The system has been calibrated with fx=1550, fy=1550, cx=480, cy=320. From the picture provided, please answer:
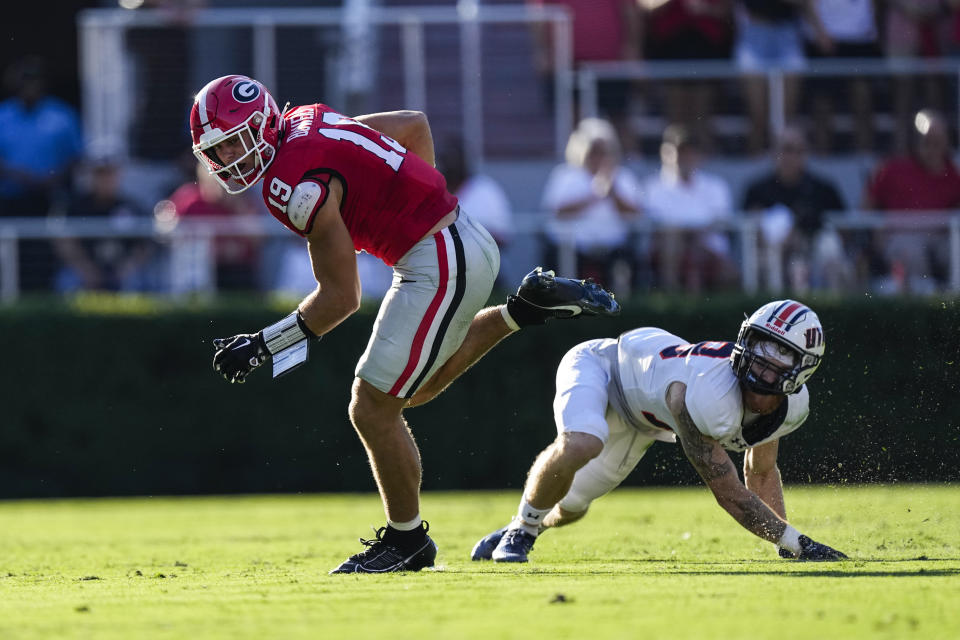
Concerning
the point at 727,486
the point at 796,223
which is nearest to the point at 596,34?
the point at 796,223

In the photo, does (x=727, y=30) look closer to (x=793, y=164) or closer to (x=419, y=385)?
(x=793, y=164)

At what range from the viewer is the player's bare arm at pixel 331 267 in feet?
23.9

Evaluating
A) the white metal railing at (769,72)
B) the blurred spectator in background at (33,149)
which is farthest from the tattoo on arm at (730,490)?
the blurred spectator in background at (33,149)

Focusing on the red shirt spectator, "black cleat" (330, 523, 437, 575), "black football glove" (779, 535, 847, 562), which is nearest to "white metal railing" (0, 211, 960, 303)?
the red shirt spectator

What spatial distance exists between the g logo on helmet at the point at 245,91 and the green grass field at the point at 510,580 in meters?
2.35

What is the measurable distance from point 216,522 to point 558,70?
22.4ft

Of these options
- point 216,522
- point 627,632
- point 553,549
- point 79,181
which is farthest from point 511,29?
point 627,632

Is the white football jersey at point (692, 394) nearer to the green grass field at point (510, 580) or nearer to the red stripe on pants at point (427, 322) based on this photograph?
the green grass field at point (510, 580)

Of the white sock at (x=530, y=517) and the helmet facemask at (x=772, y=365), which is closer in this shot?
the helmet facemask at (x=772, y=365)

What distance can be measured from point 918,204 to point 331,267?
29.2 ft

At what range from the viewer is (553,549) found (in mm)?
9016

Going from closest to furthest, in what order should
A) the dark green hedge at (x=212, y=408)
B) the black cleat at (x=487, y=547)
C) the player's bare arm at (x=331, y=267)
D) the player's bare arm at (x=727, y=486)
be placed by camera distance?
the player's bare arm at (x=331, y=267), the player's bare arm at (x=727, y=486), the black cleat at (x=487, y=547), the dark green hedge at (x=212, y=408)

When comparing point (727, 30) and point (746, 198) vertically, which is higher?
point (727, 30)

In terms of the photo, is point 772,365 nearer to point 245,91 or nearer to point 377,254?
point 377,254
